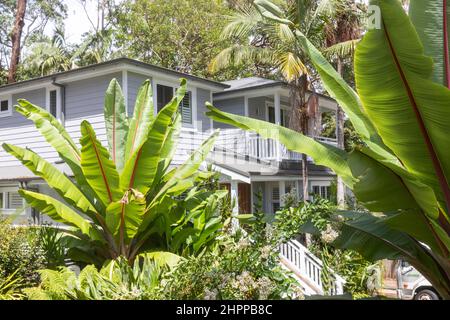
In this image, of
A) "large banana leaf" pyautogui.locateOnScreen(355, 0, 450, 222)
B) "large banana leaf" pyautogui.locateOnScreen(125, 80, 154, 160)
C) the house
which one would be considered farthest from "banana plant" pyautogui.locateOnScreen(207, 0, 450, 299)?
the house

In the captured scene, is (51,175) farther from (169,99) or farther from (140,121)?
(169,99)

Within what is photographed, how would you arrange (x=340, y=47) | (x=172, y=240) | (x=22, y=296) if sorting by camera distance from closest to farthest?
(x=22, y=296) → (x=172, y=240) → (x=340, y=47)

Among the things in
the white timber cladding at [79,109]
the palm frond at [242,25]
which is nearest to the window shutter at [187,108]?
the white timber cladding at [79,109]

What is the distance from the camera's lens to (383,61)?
286 cm

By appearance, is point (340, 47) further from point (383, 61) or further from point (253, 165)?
point (383, 61)

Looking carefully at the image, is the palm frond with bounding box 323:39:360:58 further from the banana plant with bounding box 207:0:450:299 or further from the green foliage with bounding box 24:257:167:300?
the banana plant with bounding box 207:0:450:299

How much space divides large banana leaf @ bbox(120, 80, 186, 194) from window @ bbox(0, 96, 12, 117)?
11772 mm

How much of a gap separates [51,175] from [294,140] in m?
6.35

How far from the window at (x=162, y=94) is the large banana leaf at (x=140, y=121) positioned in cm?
591

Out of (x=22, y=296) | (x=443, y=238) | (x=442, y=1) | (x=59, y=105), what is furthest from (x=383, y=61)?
(x=59, y=105)

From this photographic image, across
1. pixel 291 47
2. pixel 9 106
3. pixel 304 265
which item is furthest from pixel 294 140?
pixel 9 106

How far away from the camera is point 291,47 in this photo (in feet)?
46.9

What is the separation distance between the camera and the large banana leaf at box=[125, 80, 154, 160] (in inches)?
383

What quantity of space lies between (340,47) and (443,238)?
12.9 meters
